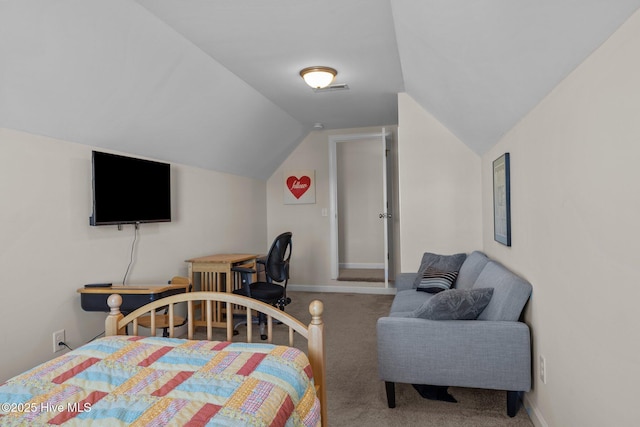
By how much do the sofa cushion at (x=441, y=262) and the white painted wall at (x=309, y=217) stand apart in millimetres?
2365

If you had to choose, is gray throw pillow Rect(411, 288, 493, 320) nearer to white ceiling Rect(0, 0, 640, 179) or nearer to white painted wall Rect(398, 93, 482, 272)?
white ceiling Rect(0, 0, 640, 179)

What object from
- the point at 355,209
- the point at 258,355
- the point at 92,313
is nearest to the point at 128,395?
the point at 258,355

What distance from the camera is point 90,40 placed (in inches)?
92.6

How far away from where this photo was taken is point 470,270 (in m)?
3.40

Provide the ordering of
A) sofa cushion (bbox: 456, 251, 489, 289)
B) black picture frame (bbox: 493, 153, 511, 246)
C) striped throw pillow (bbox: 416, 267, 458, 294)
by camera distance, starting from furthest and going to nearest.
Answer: striped throw pillow (bbox: 416, 267, 458, 294) < sofa cushion (bbox: 456, 251, 489, 289) < black picture frame (bbox: 493, 153, 511, 246)

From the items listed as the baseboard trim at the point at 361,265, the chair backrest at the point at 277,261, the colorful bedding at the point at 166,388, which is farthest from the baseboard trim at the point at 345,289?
the colorful bedding at the point at 166,388

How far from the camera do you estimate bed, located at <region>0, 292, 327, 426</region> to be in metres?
1.20

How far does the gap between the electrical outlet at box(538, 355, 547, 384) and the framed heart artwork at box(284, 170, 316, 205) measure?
4.37 m

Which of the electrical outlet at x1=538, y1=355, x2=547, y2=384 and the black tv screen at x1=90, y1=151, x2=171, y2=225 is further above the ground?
the black tv screen at x1=90, y1=151, x2=171, y2=225

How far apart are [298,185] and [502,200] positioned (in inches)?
146

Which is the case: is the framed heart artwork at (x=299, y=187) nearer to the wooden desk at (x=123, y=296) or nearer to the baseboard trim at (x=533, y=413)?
the wooden desk at (x=123, y=296)

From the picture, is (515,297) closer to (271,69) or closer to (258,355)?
(258,355)

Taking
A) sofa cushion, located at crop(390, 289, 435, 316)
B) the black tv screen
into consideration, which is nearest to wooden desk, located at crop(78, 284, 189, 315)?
the black tv screen

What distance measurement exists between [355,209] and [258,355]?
232 inches
